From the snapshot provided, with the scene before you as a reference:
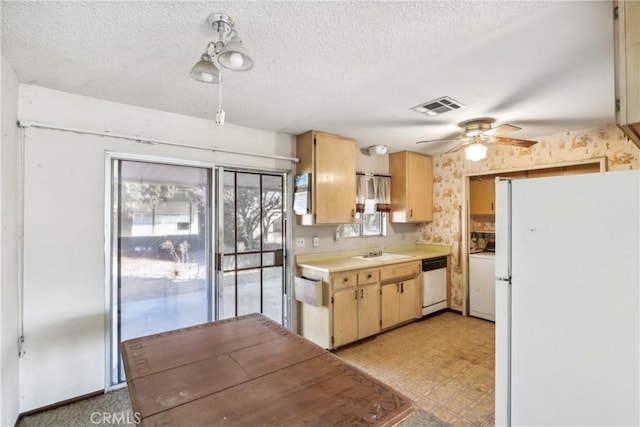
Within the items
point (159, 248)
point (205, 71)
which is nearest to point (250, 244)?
point (159, 248)

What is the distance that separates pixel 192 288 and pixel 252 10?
2447 mm

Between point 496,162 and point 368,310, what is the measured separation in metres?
2.59

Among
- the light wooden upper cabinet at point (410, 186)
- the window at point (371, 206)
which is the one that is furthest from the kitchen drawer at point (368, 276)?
the light wooden upper cabinet at point (410, 186)

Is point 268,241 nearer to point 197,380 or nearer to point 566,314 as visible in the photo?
point 197,380

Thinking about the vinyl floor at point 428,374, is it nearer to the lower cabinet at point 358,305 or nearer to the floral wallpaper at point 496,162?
the lower cabinet at point 358,305

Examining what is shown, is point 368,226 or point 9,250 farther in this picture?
point 368,226

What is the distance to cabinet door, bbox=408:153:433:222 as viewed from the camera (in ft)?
14.8

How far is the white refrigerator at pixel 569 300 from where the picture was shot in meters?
1.38

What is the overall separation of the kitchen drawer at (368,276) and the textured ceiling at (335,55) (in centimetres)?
172

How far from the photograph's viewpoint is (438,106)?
8.87 feet

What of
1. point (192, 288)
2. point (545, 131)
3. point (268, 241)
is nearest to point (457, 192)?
point (545, 131)

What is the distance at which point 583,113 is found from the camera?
2.90m

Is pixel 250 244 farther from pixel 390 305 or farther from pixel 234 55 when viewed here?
pixel 234 55

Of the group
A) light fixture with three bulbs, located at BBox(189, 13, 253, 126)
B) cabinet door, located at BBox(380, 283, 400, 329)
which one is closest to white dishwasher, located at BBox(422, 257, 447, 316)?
cabinet door, located at BBox(380, 283, 400, 329)
